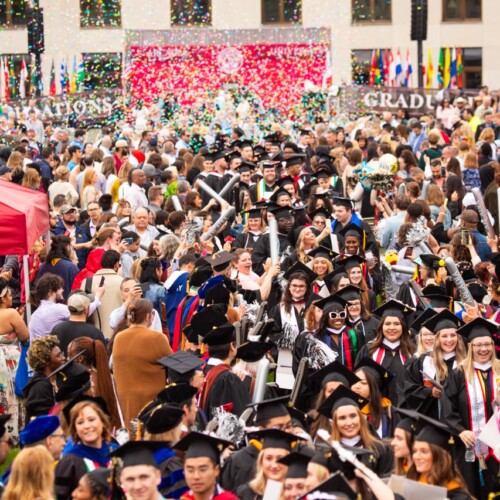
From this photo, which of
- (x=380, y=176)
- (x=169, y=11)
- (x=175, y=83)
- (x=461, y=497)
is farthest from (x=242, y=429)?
(x=169, y=11)

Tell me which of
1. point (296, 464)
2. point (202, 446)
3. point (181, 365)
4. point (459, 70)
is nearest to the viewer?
point (296, 464)

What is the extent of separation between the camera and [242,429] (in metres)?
9.41

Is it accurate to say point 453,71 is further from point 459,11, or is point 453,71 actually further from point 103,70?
point 103,70

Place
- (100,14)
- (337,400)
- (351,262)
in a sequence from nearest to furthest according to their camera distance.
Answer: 1. (337,400)
2. (351,262)
3. (100,14)

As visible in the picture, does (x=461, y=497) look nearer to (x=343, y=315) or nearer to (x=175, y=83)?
(x=343, y=315)

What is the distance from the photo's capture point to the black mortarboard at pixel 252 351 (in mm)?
10516

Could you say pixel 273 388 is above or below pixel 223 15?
below

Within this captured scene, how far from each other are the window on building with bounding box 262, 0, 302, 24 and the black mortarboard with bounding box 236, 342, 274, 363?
112 ft

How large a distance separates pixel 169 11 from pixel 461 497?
121ft

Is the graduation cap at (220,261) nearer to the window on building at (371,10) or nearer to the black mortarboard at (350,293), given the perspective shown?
the black mortarboard at (350,293)

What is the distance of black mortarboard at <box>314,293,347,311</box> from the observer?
38.3 feet

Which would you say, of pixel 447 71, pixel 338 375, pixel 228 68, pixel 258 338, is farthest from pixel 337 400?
pixel 447 71

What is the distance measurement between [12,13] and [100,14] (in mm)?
2860

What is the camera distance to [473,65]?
43.9 metres
